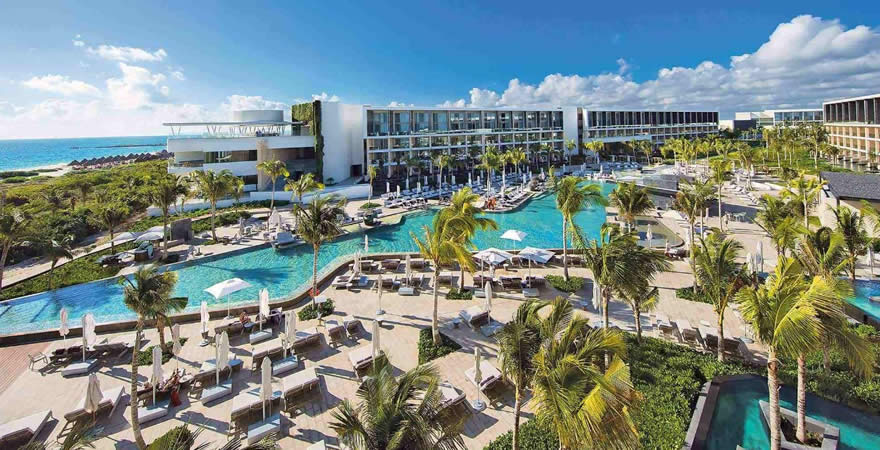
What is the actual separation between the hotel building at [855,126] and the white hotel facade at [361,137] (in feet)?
107

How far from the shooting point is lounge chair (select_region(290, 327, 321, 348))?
12297 millimetres

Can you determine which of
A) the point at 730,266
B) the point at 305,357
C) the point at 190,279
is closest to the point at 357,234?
the point at 190,279

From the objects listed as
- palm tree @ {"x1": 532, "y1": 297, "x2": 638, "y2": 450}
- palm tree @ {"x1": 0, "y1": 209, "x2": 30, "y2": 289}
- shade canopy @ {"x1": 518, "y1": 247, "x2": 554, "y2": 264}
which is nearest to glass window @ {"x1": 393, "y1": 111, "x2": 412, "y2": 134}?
shade canopy @ {"x1": 518, "y1": 247, "x2": 554, "y2": 264}

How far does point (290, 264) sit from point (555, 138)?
57.5 meters

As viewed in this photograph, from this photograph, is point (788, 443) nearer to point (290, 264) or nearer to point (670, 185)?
point (290, 264)

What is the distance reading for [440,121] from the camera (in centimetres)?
5769

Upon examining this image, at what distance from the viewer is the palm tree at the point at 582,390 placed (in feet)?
16.9

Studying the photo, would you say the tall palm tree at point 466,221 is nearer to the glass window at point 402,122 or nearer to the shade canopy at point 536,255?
the shade canopy at point 536,255

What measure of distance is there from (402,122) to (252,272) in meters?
36.4

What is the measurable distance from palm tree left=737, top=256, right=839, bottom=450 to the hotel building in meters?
61.1

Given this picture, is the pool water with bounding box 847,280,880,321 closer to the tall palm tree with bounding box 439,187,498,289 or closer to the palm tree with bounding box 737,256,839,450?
the palm tree with bounding box 737,256,839,450

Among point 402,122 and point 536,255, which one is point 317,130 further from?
point 536,255

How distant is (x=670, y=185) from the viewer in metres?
35.8

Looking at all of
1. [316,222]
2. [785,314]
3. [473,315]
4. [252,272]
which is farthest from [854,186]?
[252,272]
